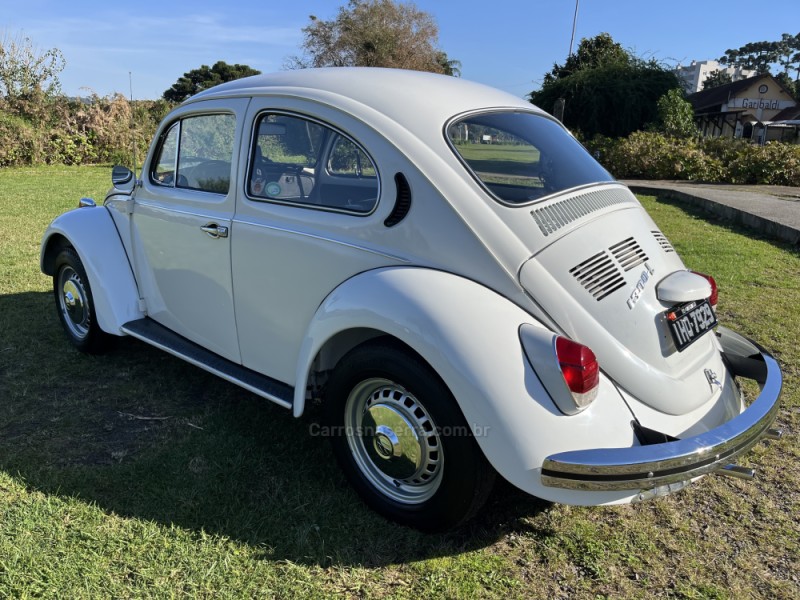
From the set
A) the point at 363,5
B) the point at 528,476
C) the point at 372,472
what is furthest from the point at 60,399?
the point at 363,5

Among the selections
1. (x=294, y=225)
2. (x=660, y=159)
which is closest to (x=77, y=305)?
(x=294, y=225)

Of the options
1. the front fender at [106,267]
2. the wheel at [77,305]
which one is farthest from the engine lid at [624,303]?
the wheel at [77,305]

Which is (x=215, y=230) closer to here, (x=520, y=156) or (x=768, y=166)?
(x=520, y=156)

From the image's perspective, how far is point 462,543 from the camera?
2531 mm

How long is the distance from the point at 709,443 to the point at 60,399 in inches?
140

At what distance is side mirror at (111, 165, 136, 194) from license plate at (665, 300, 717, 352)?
333cm

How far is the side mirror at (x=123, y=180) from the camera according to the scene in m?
3.97

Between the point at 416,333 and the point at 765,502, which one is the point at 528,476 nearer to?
the point at 416,333

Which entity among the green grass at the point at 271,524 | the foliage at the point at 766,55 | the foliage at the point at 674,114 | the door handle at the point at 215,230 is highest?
the foliage at the point at 766,55

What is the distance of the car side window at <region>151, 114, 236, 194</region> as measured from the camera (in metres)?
3.26

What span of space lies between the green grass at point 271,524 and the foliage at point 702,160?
14656 millimetres

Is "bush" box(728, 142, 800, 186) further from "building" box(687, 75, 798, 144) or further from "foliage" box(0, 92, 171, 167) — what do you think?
"building" box(687, 75, 798, 144)

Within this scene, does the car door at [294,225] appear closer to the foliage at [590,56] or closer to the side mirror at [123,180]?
the side mirror at [123,180]

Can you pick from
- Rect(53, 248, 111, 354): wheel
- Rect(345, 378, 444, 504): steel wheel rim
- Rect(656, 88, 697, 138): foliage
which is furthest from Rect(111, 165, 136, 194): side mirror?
Rect(656, 88, 697, 138): foliage
